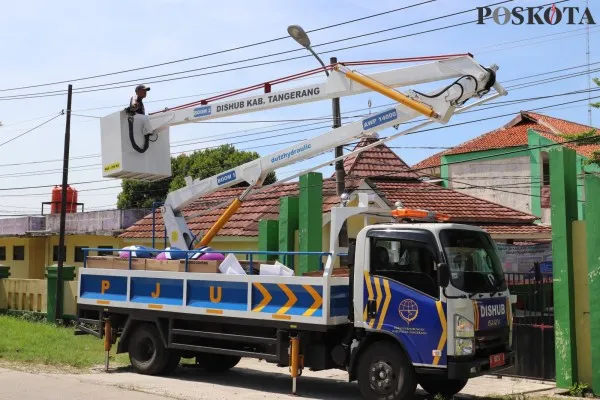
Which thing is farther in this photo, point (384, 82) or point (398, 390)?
point (384, 82)

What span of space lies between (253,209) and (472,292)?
47.0 feet

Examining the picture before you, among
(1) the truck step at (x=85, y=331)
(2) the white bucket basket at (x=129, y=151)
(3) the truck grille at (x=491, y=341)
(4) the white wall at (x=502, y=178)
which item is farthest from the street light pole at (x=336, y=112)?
(4) the white wall at (x=502, y=178)

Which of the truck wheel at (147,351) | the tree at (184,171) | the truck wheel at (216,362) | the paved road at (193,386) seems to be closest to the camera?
the paved road at (193,386)

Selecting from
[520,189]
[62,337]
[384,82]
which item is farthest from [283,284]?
[520,189]

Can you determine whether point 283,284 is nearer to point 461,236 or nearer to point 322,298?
point 322,298

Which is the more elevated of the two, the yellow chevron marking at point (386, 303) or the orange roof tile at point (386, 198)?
the orange roof tile at point (386, 198)

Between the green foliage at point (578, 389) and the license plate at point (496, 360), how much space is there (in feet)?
6.38

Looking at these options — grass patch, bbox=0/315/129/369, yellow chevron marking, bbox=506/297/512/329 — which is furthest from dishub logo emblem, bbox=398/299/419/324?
grass patch, bbox=0/315/129/369

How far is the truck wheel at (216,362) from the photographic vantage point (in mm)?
12930

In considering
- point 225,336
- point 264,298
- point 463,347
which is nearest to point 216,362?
point 225,336

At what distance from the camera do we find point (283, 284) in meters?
10.6

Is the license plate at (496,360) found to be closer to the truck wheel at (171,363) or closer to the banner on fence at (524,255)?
the truck wheel at (171,363)

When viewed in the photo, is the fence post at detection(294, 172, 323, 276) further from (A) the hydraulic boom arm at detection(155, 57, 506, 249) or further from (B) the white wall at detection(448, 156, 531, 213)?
(B) the white wall at detection(448, 156, 531, 213)

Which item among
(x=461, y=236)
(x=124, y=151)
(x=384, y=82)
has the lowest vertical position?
(x=461, y=236)
